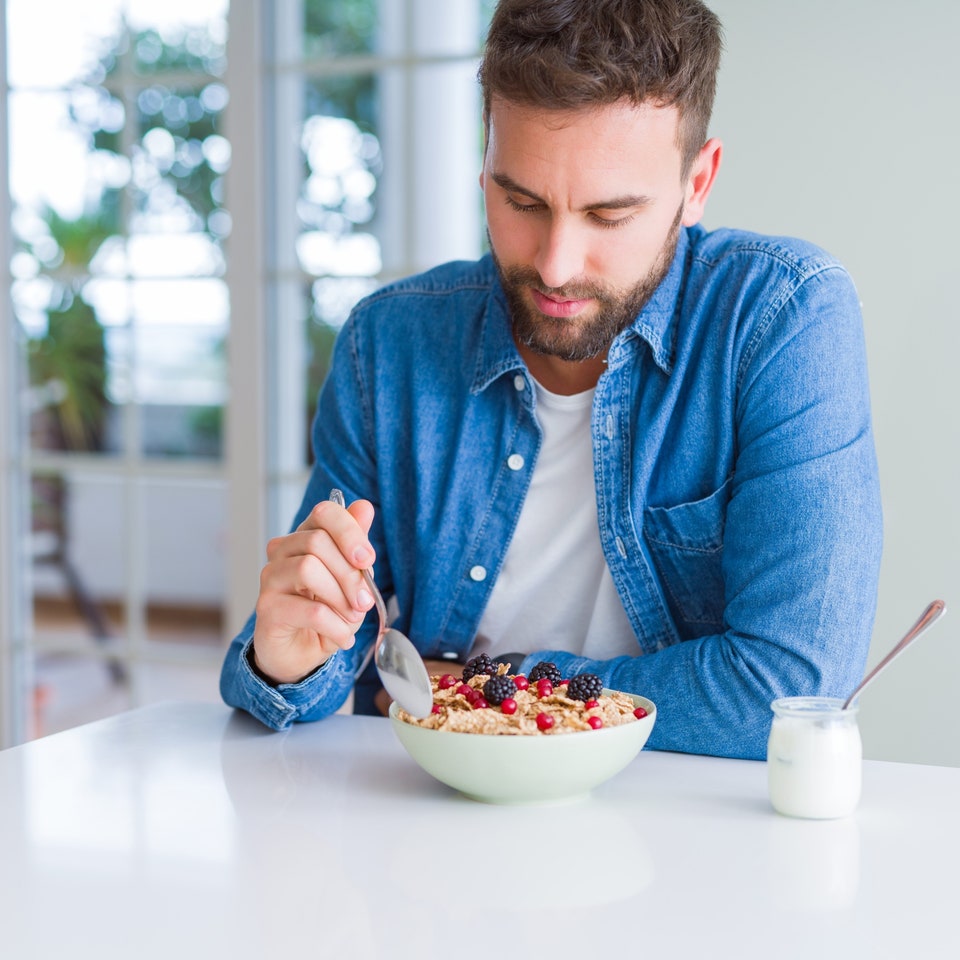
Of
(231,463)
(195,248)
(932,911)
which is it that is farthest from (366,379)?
(195,248)

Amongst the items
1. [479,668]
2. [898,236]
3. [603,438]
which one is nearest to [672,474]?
[603,438]

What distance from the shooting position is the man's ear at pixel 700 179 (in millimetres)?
1401

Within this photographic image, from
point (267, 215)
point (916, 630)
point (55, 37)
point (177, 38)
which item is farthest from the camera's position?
point (177, 38)

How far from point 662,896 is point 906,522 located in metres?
1.47

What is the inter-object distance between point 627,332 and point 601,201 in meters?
A: 0.20

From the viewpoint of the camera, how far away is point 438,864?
2.77 feet

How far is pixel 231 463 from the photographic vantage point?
2848 mm

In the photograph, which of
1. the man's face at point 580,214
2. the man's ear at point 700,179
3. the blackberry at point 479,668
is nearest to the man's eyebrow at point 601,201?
the man's face at point 580,214

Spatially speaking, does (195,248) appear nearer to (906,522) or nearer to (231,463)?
(231,463)

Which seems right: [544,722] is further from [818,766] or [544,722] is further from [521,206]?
[521,206]

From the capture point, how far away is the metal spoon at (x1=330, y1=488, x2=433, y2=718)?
1.00 metres

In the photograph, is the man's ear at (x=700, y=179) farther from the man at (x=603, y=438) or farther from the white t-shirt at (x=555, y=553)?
the white t-shirt at (x=555, y=553)

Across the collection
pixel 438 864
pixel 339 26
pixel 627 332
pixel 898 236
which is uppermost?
pixel 339 26

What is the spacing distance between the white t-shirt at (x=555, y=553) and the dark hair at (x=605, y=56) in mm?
362
